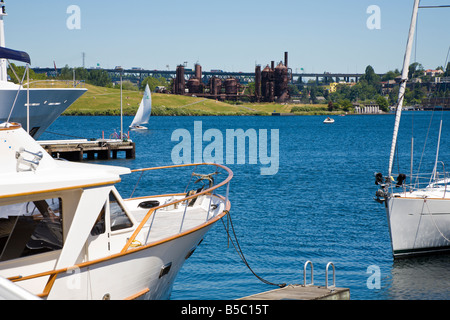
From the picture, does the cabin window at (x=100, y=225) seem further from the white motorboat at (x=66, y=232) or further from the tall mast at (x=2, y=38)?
the tall mast at (x=2, y=38)

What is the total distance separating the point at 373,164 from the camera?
59.8 metres

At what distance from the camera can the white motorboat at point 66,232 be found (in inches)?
398

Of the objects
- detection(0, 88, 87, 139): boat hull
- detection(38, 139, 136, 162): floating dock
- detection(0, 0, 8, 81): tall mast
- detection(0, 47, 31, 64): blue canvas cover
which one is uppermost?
detection(0, 0, 8, 81): tall mast

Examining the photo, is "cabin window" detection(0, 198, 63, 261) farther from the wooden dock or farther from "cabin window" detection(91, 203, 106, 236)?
the wooden dock

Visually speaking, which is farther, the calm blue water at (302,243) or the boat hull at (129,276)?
the calm blue water at (302,243)

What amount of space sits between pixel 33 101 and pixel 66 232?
33944 millimetres

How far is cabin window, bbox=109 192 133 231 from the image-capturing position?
38.5 ft

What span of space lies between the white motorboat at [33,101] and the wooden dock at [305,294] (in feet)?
90.2

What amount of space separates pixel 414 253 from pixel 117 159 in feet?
131

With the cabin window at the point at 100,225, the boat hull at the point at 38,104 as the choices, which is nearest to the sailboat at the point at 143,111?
the boat hull at the point at 38,104

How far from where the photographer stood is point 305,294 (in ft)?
43.5

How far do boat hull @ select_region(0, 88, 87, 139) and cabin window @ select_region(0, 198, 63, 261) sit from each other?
28.5 metres

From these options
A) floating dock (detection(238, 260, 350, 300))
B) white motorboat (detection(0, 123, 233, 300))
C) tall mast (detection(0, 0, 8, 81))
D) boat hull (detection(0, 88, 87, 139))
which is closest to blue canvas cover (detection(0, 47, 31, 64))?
white motorboat (detection(0, 123, 233, 300))

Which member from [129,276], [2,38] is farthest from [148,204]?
[2,38]
